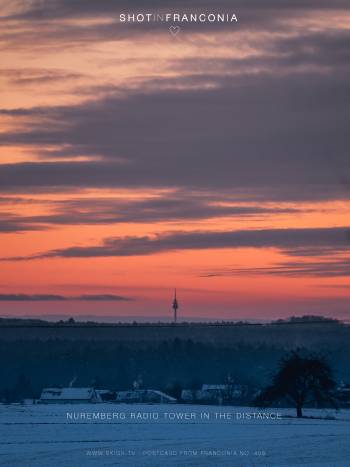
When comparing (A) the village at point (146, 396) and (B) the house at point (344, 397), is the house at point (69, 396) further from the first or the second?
(B) the house at point (344, 397)

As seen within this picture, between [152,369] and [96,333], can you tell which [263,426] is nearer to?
[152,369]

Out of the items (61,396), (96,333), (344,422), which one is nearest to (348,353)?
(96,333)

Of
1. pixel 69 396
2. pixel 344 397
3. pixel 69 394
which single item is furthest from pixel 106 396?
pixel 344 397

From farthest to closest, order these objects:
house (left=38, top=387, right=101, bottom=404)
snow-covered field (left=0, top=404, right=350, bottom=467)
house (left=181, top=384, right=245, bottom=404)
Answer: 1. house (left=181, top=384, right=245, bottom=404)
2. house (left=38, top=387, right=101, bottom=404)
3. snow-covered field (left=0, top=404, right=350, bottom=467)

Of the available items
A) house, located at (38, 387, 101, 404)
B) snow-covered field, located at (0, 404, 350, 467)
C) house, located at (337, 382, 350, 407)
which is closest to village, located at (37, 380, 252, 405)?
house, located at (38, 387, 101, 404)

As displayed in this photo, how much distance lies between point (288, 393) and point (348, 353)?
248 feet

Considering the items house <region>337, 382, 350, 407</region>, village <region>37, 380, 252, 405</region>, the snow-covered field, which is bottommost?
the snow-covered field

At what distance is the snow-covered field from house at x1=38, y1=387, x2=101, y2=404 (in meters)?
23.6

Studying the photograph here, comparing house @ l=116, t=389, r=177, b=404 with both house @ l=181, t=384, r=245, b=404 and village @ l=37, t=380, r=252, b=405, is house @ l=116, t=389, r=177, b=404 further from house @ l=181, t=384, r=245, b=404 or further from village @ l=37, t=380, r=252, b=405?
house @ l=181, t=384, r=245, b=404

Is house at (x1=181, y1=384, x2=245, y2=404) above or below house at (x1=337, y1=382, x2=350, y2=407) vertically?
above

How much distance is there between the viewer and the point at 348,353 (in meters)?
156

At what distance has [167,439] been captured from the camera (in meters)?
55.4

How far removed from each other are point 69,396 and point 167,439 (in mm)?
50159

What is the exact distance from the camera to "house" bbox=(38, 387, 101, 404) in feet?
333
